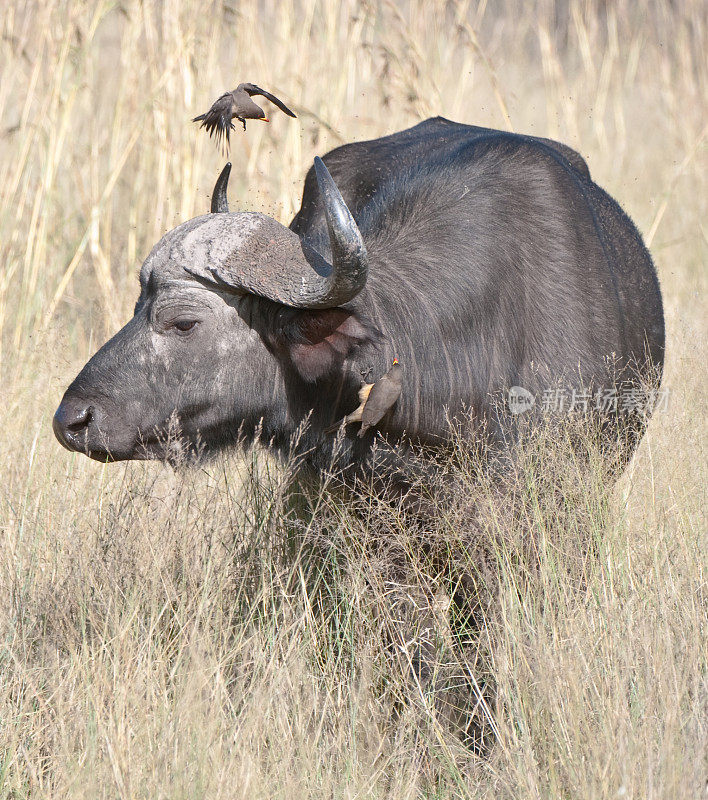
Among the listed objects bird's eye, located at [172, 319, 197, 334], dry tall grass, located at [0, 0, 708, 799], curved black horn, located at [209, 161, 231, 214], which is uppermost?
curved black horn, located at [209, 161, 231, 214]

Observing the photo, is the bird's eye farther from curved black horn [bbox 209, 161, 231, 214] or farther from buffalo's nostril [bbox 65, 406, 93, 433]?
curved black horn [bbox 209, 161, 231, 214]

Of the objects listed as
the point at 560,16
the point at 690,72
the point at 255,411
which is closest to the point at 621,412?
the point at 255,411

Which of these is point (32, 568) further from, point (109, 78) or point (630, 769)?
point (109, 78)

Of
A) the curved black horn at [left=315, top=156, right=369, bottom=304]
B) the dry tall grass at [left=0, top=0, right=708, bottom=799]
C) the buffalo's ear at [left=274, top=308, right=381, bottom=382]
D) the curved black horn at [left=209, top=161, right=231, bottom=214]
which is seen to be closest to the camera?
the dry tall grass at [left=0, top=0, right=708, bottom=799]

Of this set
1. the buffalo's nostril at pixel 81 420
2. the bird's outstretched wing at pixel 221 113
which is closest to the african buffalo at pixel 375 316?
the buffalo's nostril at pixel 81 420

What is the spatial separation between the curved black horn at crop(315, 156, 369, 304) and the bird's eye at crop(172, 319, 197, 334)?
48cm

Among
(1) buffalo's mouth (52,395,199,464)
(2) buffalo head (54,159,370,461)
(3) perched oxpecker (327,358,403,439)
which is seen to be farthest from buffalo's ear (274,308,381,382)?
(1) buffalo's mouth (52,395,199,464)

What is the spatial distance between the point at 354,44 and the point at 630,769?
473cm

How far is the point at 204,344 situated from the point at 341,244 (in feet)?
1.99

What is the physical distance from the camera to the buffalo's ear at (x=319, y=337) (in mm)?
2896

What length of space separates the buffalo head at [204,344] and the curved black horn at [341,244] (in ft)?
0.53

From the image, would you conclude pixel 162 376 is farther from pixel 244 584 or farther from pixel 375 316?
pixel 244 584

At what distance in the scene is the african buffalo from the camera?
2914mm

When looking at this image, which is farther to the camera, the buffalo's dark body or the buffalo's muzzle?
the buffalo's dark body
